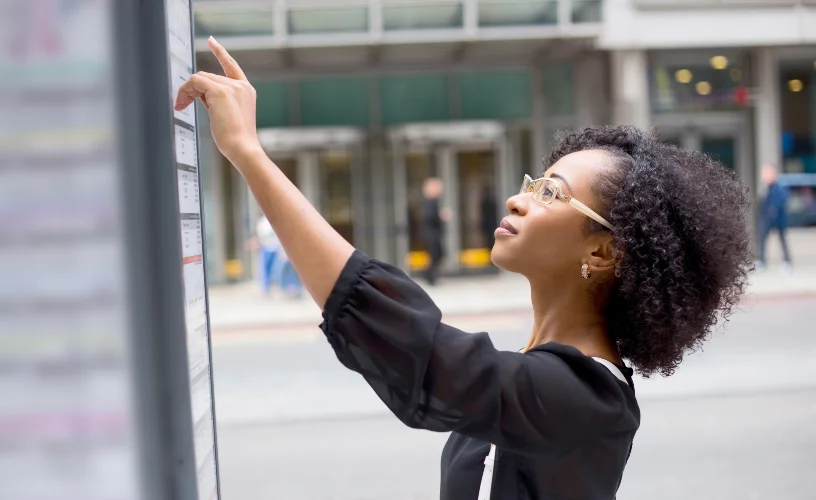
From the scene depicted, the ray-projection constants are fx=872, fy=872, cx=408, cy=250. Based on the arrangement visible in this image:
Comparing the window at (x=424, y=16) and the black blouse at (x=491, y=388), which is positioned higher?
the window at (x=424, y=16)

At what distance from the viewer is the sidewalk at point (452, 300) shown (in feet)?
41.8

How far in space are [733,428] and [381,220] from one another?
12.0m

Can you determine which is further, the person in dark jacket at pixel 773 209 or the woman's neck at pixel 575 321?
the person in dark jacket at pixel 773 209

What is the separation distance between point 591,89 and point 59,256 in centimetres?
1746

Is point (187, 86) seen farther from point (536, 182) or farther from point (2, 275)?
point (536, 182)

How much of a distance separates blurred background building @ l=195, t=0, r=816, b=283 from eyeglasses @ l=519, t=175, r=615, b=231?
15.2 meters

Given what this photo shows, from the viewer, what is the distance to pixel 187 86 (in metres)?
1.27

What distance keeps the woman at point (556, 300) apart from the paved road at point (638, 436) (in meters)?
3.98

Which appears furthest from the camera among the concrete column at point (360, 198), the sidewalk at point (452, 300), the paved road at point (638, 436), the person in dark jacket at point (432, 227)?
the concrete column at point (360, 198)

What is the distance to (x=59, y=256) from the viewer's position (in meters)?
1.22

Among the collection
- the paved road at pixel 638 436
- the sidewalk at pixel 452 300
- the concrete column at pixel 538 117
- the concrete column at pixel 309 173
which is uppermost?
the concrete column at pixel 538 117

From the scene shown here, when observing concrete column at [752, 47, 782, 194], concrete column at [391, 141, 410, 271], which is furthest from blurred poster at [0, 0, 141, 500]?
concrete column at [752, 47, 782, 194]

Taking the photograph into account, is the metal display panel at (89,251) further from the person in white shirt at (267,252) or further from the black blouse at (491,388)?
the person in white shirt at (267,252)

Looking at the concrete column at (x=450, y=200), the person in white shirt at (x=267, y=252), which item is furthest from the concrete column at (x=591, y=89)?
the person in white shirt at (x=267, y=252)
